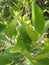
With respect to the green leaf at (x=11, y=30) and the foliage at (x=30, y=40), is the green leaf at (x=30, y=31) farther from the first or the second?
the green leaf at (x=11, y=30)

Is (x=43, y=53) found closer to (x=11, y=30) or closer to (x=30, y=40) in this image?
(x=30, y=40)

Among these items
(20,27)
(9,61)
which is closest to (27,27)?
(20,27)

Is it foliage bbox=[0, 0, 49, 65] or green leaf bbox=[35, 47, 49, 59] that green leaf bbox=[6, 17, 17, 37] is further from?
green leaf bbox=[35, 47, 49, 59]

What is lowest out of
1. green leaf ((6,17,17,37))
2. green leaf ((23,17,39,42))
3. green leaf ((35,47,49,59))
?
green leaf ((35,47,49,59))

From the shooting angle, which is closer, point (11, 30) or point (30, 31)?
point (30, 31)

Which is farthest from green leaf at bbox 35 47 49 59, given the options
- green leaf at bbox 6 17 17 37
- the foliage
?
green leaf at bbox 6 17 17 37

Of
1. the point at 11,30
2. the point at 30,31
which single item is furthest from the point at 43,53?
the point at 11,30

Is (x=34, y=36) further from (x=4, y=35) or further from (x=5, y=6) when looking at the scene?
(x=5, y=6)

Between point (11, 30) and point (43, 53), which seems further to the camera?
point (11, 30)

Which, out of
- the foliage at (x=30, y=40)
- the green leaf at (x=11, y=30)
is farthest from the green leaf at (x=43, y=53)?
the green leaf at (x=11, y=30)

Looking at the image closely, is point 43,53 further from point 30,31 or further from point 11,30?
point 11,30

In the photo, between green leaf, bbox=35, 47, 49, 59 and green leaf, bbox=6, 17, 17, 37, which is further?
green leaf, bbox=6, 17, 17, 37
